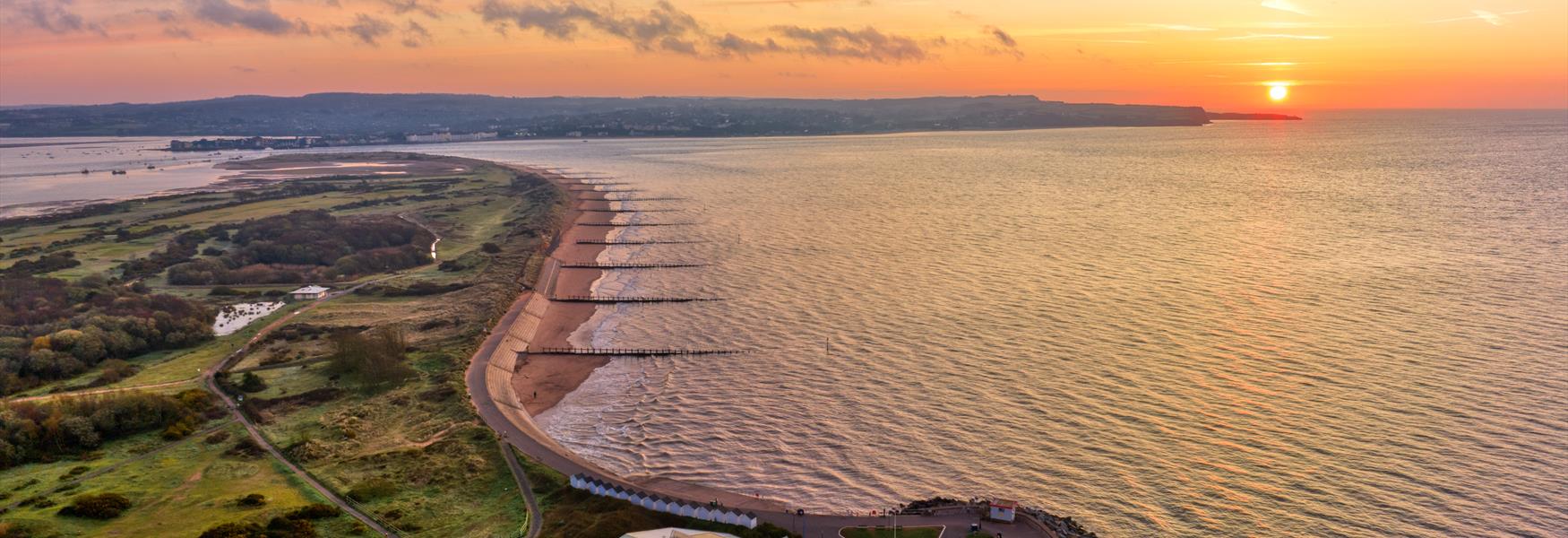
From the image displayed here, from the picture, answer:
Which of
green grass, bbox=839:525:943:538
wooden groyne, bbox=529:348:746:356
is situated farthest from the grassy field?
green grass, bbox=839:525:943:538

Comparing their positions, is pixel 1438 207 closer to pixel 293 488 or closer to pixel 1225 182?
pixel 1225 182

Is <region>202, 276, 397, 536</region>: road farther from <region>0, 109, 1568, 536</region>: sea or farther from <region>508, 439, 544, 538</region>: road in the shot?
<region>0, 109, 1568, 536</region>: sea

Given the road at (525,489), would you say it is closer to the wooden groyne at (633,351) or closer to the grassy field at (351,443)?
the grassy field at (351,443)

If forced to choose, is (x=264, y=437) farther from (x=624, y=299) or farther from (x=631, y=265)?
(x=631, y=265)

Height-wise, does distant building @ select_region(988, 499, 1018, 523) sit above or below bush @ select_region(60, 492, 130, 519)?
above

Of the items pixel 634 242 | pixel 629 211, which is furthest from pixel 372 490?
pixel 629 211

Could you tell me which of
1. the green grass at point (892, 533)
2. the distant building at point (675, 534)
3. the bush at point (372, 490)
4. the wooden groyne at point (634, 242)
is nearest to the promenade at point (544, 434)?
the green grass at point (892, 533)

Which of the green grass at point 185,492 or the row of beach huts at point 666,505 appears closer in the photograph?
the row of beach huts at point 666,505
